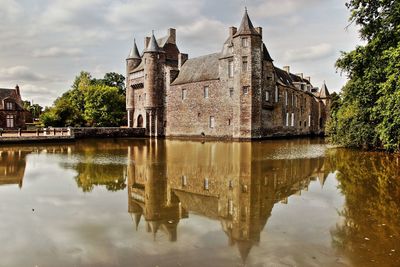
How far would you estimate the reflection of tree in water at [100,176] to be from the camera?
32.9ft

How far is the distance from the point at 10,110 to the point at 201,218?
134 feet

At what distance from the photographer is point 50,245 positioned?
208 inches

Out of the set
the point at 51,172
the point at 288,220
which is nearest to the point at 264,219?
the point at 288,220

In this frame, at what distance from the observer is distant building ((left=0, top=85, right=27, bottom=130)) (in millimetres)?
39969

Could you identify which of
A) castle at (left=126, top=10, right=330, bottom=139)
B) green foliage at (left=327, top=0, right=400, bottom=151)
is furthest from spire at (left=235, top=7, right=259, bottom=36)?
green foliage at (left=327, top=0, right=400, bottom=151)

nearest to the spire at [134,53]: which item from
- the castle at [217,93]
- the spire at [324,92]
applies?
the castle at [217,93]

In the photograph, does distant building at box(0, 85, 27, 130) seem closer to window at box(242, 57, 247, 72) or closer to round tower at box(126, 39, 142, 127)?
round tower at box(126, 39, 142, 127)

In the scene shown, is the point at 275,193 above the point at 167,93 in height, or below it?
below

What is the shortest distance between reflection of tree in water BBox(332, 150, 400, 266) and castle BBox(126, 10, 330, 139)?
1999 centimetres

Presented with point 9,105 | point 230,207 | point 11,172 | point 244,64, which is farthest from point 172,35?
point 230,207

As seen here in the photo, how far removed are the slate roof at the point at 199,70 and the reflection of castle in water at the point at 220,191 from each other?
21.6 metres

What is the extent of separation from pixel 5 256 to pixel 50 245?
0.63 meters

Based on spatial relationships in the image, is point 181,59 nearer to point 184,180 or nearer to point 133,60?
point 133,60

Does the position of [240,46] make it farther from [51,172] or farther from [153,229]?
[153,229]
